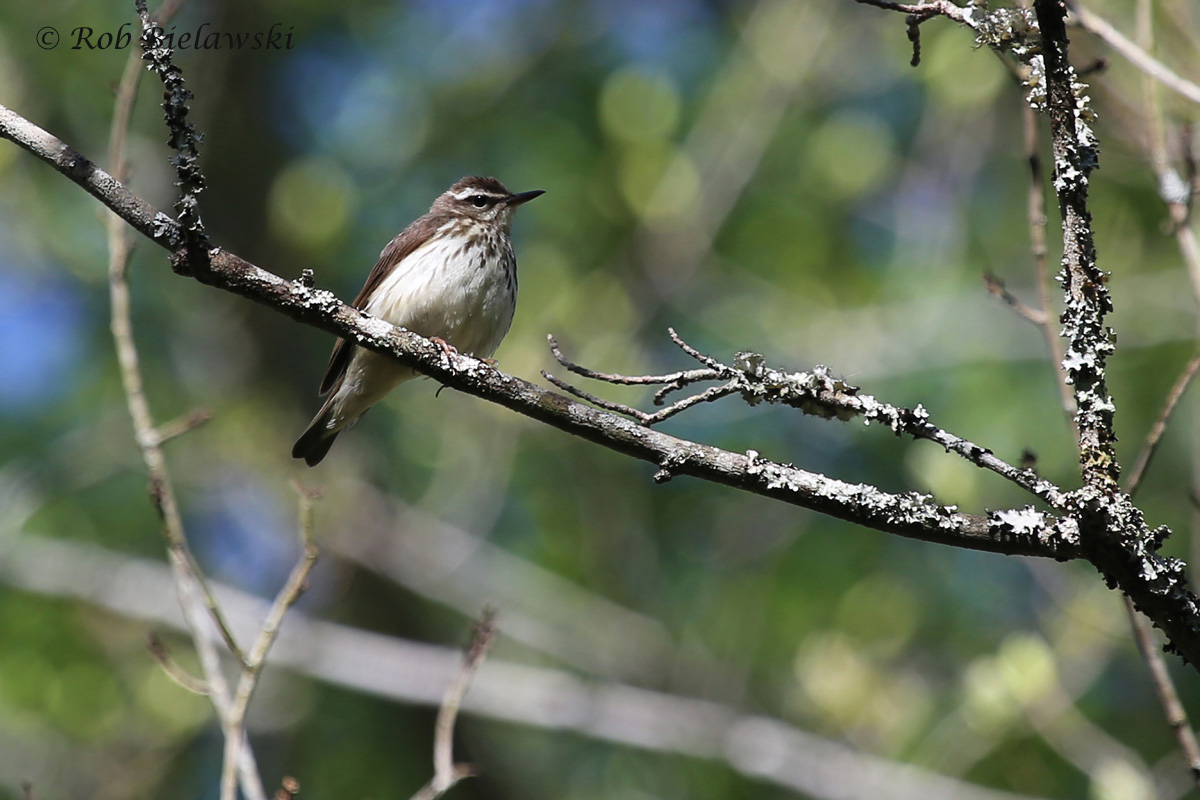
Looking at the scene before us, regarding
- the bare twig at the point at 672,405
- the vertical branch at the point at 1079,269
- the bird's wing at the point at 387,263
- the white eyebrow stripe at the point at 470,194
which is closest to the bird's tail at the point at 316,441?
the bird's wing at the point at 387,263

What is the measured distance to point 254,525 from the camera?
37.4 feet

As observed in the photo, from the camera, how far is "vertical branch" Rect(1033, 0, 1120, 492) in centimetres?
272

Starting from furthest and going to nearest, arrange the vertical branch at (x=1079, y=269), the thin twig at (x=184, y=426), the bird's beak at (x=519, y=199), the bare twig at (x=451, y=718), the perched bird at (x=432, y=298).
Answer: the bird's beak at (x=519, y=199), the perched bird at (x=432, y=298), the thin twig at (x=184, y=426), the bare twig at (x=451, y=718), the vertical branch at (x=1079, y=269)

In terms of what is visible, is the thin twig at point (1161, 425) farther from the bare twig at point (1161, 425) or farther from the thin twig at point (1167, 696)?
the thin twig at point (1167, 696)

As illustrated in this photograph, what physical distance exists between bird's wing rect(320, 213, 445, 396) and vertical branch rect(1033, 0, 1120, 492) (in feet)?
14.5

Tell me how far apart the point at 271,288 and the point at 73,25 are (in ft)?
31.7

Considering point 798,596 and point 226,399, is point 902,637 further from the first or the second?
point 226,399

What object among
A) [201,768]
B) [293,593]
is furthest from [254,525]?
[293,593]

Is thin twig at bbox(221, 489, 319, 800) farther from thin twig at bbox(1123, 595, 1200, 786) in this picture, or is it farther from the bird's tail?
thin twig at bbox(1123, 595, 1200, 786)

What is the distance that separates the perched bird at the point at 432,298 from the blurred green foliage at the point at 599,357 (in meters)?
2.64

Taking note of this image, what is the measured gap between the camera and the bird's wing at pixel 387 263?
6.52m

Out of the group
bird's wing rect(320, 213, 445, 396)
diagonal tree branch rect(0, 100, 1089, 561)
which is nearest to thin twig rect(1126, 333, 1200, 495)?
diagonal tree branch rect(0, 100, 1089, 561)

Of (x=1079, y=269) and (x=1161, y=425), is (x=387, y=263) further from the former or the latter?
(x=1079, y=269)

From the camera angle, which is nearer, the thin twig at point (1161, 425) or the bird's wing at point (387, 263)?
the thin twig at point (1161, 425)
